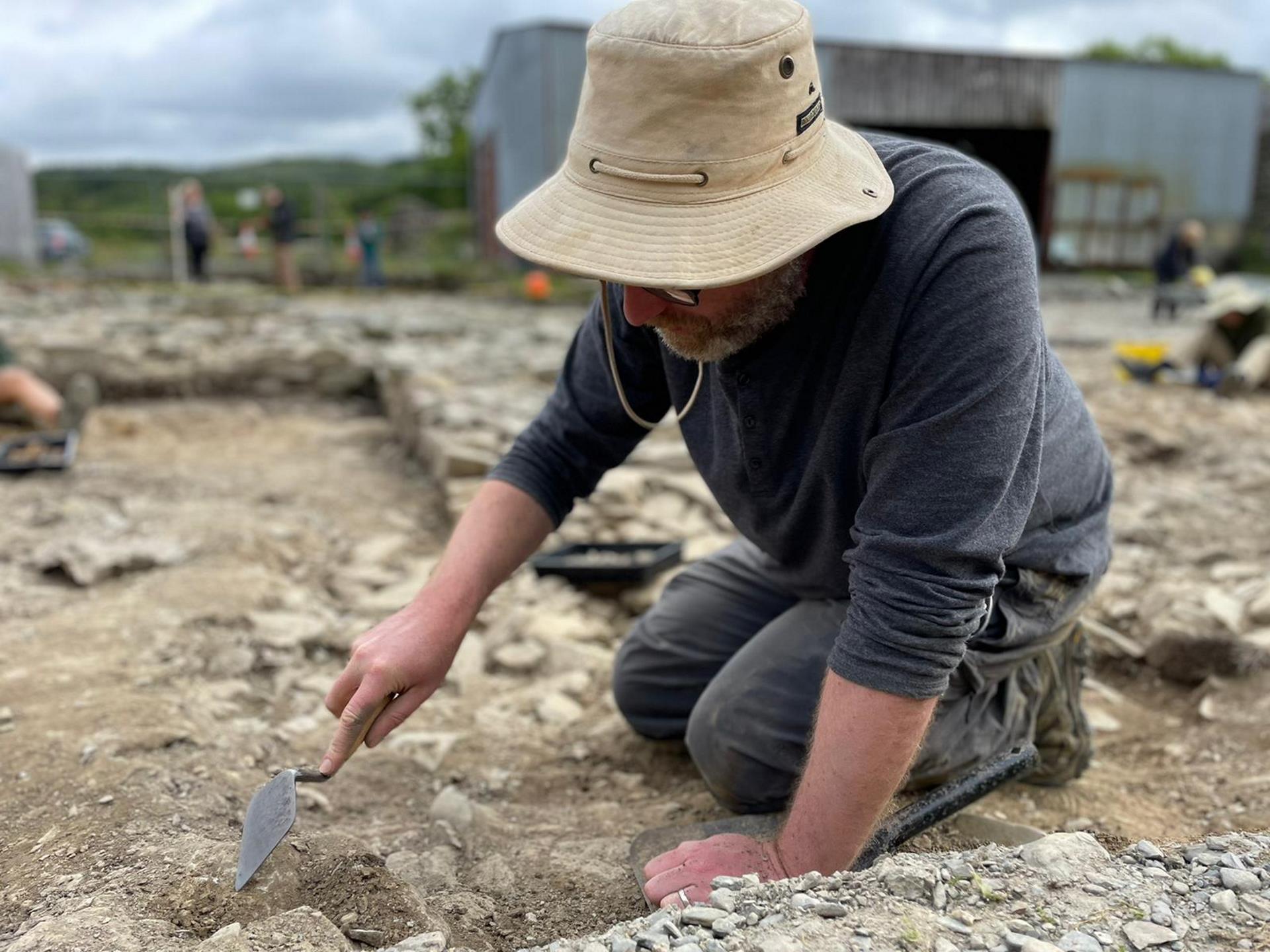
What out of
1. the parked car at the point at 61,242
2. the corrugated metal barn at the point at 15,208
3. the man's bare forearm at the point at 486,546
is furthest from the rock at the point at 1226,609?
the parked car at the point at 61,242

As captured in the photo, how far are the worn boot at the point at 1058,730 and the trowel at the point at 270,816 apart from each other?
140 centimetres

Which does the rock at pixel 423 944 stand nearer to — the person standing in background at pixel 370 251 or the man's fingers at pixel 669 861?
the man's fingers at pixel 669 861

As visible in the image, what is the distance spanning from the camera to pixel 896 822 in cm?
178

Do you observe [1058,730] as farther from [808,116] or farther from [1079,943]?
[808,116]

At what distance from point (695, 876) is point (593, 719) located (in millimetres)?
1119

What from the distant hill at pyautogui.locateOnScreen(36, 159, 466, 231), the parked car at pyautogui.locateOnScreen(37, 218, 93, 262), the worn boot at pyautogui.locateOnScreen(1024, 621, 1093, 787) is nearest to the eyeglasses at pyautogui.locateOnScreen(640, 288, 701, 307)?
the worn boot at pyautogui.locateOnScreen(1024, 621, 1093, 787)

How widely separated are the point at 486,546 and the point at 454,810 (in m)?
0.57

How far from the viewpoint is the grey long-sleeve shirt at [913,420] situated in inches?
59.7

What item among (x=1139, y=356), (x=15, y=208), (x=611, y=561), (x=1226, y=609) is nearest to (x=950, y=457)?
(x=1226, y=609)

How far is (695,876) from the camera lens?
1.71 metres

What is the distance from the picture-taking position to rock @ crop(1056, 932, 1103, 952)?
132 centimetres

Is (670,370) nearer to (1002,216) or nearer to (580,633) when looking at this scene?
(1002,216)

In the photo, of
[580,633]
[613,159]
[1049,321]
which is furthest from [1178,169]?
[613,159]

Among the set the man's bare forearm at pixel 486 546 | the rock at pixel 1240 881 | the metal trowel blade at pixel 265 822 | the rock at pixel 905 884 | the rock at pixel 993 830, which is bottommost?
the rock at pixel 993 830
